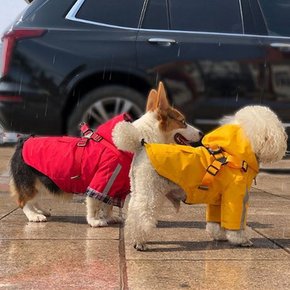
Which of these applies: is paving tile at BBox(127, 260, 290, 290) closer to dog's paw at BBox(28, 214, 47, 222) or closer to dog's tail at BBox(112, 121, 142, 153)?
dog's tail at BBox(112, 121, 142, 153)

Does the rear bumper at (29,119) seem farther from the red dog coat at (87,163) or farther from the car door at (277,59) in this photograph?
the car door at (277,59)

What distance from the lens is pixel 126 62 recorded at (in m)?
6.29

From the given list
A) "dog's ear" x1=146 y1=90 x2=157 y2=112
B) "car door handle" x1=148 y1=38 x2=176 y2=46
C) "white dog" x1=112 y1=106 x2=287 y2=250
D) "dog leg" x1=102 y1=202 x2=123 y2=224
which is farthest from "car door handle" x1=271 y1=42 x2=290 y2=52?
"dog leg" x1=102 y1=202 x2=123 y2=224

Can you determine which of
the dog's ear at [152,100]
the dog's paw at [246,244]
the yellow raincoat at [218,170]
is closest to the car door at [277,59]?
the dog's ear at [152,100]

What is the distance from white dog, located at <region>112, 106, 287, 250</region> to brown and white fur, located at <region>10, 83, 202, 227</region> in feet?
1.22

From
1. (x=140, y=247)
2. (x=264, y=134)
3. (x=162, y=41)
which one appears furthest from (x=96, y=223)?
(x=162, y=41)

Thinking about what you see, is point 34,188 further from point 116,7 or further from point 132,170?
point 116,7

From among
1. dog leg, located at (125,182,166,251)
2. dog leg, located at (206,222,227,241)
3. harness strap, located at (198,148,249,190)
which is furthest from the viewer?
dog leg, located at (206,222,227,241)

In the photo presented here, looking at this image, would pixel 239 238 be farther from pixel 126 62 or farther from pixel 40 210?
pixel 126 62

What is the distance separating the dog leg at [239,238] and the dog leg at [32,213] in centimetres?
179

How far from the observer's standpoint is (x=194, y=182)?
4086mm

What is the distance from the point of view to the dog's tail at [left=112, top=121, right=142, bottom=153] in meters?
4.16

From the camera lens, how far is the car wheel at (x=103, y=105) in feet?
20.6

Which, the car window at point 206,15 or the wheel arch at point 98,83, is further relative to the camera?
the car window at point 206,15
